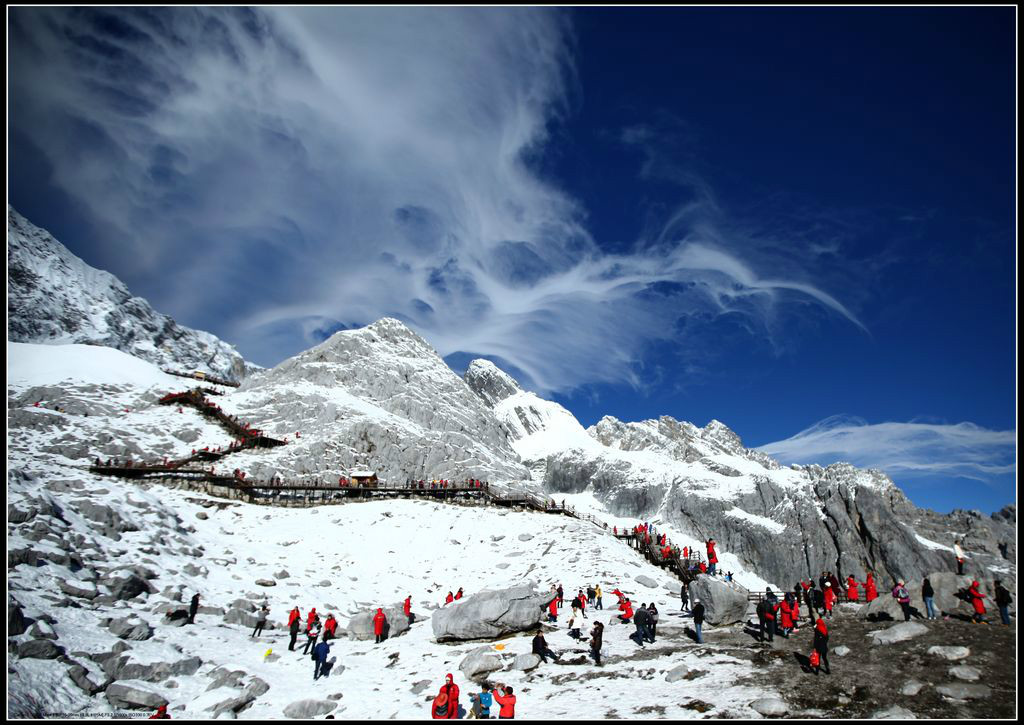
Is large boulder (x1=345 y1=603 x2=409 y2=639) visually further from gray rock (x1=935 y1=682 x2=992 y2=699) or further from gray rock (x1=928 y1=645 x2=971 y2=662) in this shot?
gray rock (x1=928 y1=645 x2=971 y2=662)

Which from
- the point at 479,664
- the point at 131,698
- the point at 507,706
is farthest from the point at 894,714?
the point at 131,698

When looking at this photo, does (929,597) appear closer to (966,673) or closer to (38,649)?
(966,673)

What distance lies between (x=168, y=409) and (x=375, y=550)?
42.5 metres

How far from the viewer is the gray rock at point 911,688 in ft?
37.8

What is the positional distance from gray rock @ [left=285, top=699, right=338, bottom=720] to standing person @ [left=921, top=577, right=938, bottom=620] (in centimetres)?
2021

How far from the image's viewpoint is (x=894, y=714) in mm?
10562

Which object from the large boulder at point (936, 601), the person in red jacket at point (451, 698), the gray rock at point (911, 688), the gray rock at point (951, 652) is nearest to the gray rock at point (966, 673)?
the gray rock at point (951, 652)

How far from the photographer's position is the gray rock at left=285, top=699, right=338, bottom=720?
1488 cm

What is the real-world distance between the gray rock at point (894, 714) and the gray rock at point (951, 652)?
3830 mm

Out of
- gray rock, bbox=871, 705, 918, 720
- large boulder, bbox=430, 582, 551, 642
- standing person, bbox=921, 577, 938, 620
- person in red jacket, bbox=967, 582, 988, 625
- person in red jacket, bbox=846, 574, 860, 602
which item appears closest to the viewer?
gray rock, bbox=871, 705, 918, 720

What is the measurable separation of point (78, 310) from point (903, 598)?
17023cm

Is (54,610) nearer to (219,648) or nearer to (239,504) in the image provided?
(219,648)

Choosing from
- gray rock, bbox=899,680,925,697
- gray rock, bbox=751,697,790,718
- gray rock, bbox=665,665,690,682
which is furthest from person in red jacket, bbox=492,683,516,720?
gray rock, bbox=899,680,925,697

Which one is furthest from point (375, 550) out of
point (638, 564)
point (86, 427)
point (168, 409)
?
point (168, 409)
